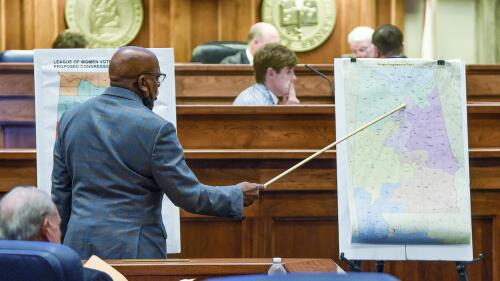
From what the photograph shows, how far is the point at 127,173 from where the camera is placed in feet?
11.6

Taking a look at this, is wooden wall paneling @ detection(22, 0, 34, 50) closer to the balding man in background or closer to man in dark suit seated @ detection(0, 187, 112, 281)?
the balding man in background

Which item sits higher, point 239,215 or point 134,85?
point 134,85

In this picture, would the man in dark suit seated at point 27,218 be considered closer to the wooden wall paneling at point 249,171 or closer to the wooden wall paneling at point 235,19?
the wooden wall paneling at point 249,171

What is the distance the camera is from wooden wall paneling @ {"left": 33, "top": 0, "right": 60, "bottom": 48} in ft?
30.4

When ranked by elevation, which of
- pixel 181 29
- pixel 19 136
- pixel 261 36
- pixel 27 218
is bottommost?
pixel 27 218

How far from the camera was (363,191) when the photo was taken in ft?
14.3

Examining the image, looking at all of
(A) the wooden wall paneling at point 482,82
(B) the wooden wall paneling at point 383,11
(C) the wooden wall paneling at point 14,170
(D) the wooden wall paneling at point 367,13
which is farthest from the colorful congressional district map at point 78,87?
(B) the wooden wall paneling at point 383,11

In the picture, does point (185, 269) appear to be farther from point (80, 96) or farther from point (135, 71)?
point (80, 96)

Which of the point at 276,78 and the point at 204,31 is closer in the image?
the point at 276,78

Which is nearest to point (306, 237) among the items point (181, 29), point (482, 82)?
point (482, 82)

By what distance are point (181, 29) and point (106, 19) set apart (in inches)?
25.1

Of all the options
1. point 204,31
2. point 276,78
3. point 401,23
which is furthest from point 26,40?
point 276,78

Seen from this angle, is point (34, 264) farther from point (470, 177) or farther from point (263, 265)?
point (470, 177)

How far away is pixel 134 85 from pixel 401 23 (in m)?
6.11
